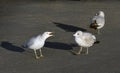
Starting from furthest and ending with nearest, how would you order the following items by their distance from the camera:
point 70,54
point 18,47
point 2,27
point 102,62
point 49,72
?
point 2,27 < point 18,47 < point 70,54 < point 102,62 < point 49,72

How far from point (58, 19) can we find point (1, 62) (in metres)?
6.76

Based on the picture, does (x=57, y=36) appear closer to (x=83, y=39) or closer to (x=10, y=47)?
(x=10, y=47)

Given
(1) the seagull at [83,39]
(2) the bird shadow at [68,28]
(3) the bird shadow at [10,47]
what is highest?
(1) the seagull at [83,39]


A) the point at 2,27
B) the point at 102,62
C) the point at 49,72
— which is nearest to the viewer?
the point at 49,72

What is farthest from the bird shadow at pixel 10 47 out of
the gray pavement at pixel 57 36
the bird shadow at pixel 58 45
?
the bird shadow at pixel 58 45

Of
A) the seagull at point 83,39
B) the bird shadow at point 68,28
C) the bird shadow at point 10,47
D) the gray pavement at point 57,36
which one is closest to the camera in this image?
the gray pavement at point 57,36

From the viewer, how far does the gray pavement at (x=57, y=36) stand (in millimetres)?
11484

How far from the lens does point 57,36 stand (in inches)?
595

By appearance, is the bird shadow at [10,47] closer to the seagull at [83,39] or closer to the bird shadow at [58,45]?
the bird shadow at [58,45]

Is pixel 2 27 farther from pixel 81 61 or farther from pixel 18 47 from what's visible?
pixel 81 61

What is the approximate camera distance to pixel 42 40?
1206 cm

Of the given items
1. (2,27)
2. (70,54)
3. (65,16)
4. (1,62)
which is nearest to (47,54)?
(70,54)

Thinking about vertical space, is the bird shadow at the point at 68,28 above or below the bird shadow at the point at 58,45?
below

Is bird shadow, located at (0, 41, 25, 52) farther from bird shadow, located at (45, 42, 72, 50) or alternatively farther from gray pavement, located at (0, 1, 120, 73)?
bird shadow, located at (45, 42, 72, 50)
